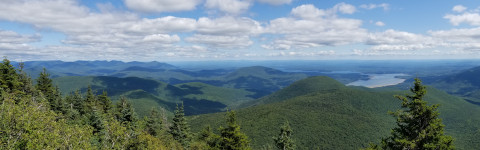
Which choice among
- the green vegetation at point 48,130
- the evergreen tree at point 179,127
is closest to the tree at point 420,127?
the green vegetation at point 48,130

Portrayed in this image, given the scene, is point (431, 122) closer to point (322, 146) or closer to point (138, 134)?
point (138, 134)

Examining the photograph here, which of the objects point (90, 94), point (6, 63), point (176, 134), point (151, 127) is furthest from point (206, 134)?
point (6, 63)

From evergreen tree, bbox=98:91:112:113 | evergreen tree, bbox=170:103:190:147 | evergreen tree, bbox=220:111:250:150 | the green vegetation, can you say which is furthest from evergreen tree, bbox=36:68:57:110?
evergreen tree, bbox=220:111:250:150

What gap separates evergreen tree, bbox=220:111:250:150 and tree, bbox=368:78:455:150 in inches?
730

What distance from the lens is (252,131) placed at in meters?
185

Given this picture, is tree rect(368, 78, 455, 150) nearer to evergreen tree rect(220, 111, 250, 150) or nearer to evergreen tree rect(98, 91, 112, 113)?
evergreen tree rect(220, 111, 250, 150)

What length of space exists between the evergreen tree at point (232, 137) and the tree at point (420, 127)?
60.9 feet

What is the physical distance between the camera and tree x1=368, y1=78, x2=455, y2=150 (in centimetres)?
2233

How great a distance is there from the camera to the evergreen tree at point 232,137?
3412 cm

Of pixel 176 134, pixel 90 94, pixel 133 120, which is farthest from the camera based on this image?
pixel 90 94

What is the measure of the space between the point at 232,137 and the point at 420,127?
71.5 feet

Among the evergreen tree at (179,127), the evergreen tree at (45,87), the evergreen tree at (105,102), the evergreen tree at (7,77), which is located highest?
the evergreen tree at (7,77)

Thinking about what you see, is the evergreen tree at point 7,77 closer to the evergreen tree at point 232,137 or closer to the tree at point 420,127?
the evergreen tree at point 232,137

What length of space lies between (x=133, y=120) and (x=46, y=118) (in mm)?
37064
